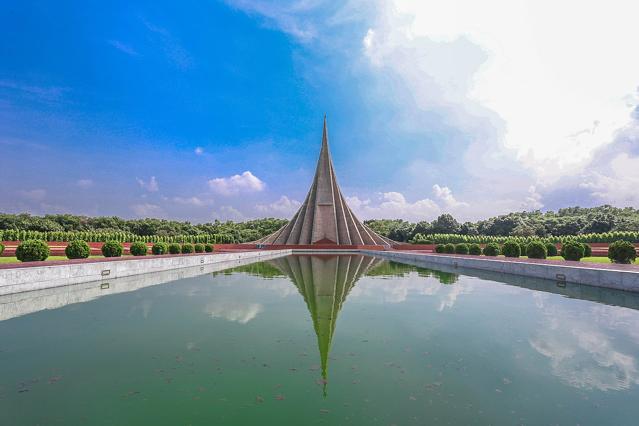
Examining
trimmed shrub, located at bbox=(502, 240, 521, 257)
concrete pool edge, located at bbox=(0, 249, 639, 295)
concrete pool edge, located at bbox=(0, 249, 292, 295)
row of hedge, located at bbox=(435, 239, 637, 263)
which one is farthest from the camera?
trimmed shrub, located at bbox=(502, 240, 521, 257)

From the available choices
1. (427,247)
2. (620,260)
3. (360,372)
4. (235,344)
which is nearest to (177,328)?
(235,344)

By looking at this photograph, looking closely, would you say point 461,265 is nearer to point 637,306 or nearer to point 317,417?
point 637,306

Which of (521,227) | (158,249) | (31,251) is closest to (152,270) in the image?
(31,251)

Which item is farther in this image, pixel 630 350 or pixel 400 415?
pixel 630 350

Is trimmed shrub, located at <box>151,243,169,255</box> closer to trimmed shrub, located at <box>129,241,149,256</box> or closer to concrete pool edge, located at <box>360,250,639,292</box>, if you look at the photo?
trimmed shrub, located at <box>129,241,149,256</box>

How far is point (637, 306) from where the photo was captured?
5.00 metres

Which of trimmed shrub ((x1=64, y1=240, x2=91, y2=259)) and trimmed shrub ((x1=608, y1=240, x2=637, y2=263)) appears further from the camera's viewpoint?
trimmed shrub ((x1=64, y1=240, x2=91, y2=259))

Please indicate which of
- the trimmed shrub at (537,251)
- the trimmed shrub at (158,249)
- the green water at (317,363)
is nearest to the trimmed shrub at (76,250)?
the trimmed shrub at (158,249)

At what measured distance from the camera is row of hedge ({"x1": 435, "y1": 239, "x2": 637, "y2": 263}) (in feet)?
28.0

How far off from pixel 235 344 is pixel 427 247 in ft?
74.8

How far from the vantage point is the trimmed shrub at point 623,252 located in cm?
840

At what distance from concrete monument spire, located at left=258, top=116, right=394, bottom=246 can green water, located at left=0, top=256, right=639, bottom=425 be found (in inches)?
1005

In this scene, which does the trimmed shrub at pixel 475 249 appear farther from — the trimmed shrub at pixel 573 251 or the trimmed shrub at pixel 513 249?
the trimmed shrub at pixel 573 251

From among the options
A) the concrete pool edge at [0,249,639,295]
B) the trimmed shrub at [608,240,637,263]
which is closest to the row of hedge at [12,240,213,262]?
the concrete pool edge at [0,249,639,295]
